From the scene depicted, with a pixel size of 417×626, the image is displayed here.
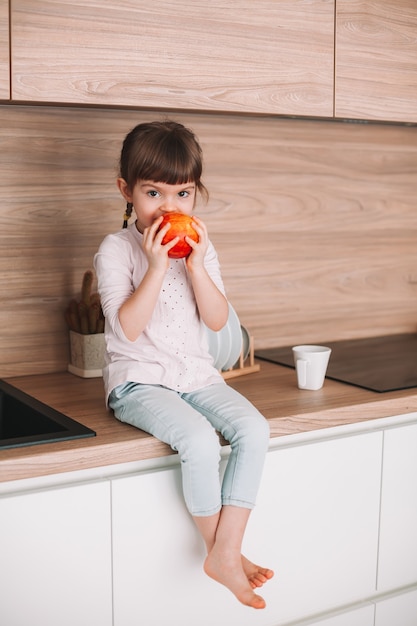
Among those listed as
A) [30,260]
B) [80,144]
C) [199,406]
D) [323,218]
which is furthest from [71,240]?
[323,218]

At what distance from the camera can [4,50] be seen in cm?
142

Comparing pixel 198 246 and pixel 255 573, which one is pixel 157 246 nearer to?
pixel 198 246

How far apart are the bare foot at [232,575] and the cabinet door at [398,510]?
0.44m

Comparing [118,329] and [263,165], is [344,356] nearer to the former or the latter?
[263,165]

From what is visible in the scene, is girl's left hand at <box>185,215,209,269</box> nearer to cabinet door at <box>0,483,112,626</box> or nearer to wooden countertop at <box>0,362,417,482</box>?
wooden countertop at <box>0,362,417,482</box>

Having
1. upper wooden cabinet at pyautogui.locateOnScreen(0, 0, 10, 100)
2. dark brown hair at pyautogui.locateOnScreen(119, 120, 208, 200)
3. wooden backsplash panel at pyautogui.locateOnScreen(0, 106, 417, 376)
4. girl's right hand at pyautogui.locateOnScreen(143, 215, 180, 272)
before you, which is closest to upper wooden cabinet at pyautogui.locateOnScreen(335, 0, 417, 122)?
wooden backsplash panel at pyautogui.locateOnScreen(0, 106, 417, 376)

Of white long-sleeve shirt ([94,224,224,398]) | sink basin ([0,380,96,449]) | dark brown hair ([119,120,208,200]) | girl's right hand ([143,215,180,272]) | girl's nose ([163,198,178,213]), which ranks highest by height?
dark brown hair ([119,120,208,200])

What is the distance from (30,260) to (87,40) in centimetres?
52

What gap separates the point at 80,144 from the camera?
1.80 m

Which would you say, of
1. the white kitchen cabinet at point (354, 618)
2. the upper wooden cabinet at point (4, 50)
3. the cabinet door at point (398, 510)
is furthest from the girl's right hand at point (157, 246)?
the white kitchen cabinet at point (354, 618)

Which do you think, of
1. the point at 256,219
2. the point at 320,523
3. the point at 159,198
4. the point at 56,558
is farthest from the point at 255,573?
the point at 256,219

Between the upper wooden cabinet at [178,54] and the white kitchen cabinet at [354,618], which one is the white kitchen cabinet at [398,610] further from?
the upper wooden cabinet at [178,54]

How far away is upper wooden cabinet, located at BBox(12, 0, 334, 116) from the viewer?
4.78 feet

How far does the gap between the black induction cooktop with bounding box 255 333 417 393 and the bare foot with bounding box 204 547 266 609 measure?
52 centimetres
